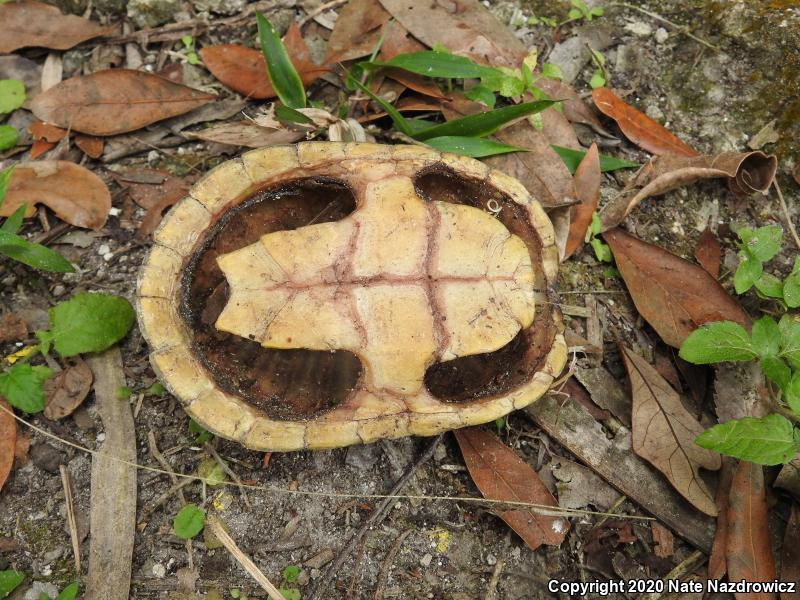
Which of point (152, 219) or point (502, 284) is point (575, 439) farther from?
point (152, 219)

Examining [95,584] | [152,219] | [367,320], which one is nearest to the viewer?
[367,320]

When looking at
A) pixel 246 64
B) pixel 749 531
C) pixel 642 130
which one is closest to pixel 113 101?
pixel 246 64

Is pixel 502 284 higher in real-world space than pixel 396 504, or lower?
higher

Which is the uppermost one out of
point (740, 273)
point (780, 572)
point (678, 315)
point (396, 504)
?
point (740, 273)

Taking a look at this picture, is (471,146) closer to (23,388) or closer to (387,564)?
(387,564)

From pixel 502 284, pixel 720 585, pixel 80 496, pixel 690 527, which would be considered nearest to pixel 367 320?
pixel 502 284

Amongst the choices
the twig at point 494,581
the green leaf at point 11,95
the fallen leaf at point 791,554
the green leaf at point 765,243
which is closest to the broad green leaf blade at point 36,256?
the green leaf at point 11,95

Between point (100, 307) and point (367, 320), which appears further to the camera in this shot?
point (100, 307)
